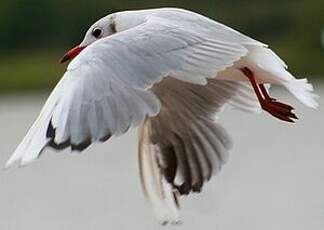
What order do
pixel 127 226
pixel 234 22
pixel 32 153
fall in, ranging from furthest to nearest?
pixel 234 22 < pixel 127 226 < pixel 32 153

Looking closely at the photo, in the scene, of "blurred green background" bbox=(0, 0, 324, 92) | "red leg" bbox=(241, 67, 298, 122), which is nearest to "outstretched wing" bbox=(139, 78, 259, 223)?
"red leg" bbox=(241, 67, 298, 122)

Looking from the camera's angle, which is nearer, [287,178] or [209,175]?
[209,175]

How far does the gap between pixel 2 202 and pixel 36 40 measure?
4782mm

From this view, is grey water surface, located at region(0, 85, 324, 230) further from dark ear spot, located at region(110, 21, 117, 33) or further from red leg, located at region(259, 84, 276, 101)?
dark ear spot, located at region(110, 21, 117, 33)

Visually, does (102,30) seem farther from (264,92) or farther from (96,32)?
(264,92)

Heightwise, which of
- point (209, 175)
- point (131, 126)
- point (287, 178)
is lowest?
point (287, 178)

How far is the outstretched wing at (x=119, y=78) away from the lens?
258 centimetres

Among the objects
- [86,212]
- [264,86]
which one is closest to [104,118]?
[264,86]

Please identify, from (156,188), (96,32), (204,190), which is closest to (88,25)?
(204,190)

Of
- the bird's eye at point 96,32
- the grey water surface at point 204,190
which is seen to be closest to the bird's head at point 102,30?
the bird's eye at point 96,32

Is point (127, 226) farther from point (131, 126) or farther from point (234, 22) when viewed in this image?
point (234, 22)

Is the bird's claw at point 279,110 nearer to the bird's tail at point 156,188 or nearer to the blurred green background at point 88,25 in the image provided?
the bird's tail at point 156,188

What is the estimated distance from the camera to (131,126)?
2645 mm

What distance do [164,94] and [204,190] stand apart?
358 cm
